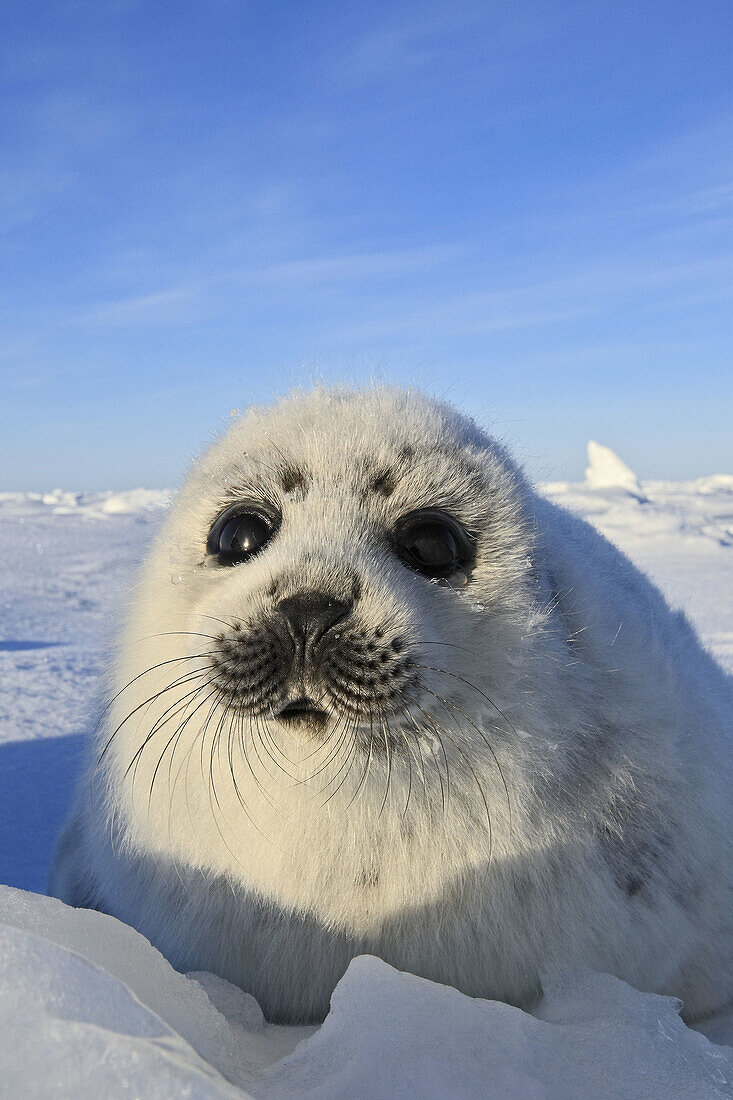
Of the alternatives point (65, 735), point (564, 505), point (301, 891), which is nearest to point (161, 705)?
point (301, 891)

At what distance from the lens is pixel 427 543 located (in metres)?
1.60

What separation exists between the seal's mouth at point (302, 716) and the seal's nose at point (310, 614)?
0.35 feet

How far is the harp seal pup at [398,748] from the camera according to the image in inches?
56.5

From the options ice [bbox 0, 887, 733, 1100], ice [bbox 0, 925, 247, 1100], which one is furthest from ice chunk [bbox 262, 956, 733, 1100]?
ice [bbox 0, 925, 247, 1100]

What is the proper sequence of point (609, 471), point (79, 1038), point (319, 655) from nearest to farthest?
point (79, 1038)
point (319, 655)
point (609, 471)

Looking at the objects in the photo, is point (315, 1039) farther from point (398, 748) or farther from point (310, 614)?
point (310, 614)

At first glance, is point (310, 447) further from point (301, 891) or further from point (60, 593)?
point (60, 593)

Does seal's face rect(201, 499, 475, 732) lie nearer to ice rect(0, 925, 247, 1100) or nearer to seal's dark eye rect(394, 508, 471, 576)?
seal's dark eye rect(394, 508, 471, 576)

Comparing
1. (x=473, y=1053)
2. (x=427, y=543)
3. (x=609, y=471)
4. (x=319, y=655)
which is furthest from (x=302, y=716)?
(x=609, y=471)

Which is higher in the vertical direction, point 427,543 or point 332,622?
point 427,543

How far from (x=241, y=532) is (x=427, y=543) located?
0.34 metres

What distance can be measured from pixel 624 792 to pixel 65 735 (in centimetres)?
264

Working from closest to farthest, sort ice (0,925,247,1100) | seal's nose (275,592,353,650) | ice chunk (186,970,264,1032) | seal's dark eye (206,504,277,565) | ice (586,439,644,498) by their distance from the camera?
ice (0,925,247,1100) → seal's nose (275,592,353,650) → ice chunk (186,970,264,1032) → seal's dark eye (206,504,277,565) → ice (586,439,644,498)

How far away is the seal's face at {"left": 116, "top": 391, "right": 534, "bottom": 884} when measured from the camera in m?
1.39
